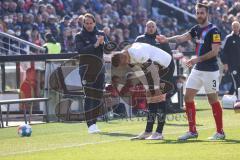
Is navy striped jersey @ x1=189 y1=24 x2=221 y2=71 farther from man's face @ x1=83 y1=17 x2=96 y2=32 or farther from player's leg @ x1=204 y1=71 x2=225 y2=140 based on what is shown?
man's face @ x1=83 y1=17 x2=96 y2=32

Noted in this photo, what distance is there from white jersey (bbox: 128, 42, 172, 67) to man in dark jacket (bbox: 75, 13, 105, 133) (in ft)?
6.87

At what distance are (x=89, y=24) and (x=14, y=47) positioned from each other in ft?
33.3

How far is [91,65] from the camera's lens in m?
16.7

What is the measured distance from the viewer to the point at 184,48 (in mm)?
31688

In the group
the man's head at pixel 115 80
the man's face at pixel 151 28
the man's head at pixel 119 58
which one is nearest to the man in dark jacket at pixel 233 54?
the man's head at pixel 115 80

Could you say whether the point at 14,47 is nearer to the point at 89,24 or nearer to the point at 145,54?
the point at 89,24

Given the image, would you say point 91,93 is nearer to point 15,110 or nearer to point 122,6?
point 15,110

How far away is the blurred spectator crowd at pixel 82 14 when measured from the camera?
27.5 metres

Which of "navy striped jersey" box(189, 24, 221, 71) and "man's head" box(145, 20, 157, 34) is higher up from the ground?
"man's head" box(145, 20, 157, 34)

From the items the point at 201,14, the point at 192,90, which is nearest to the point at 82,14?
the point at 192,90

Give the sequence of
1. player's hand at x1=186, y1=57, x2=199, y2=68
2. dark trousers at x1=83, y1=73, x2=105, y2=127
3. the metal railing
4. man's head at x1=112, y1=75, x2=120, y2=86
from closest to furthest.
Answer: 1. player's hand at x1=186, y1=57, x2=199, y2=68
2. dark trousers at x1=83, y1=73, x2=105, y2=127
3. man's head at x1=112, y1=75, x2=120, y2=86
4. the metal railing

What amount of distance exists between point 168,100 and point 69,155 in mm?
9063

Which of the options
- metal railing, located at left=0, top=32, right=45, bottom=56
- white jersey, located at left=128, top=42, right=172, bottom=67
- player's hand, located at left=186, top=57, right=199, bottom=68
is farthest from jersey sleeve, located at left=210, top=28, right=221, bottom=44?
metal railing, located at left=0, top=32, right=45, bottom=56

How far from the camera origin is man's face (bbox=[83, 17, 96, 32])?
16.0 m
